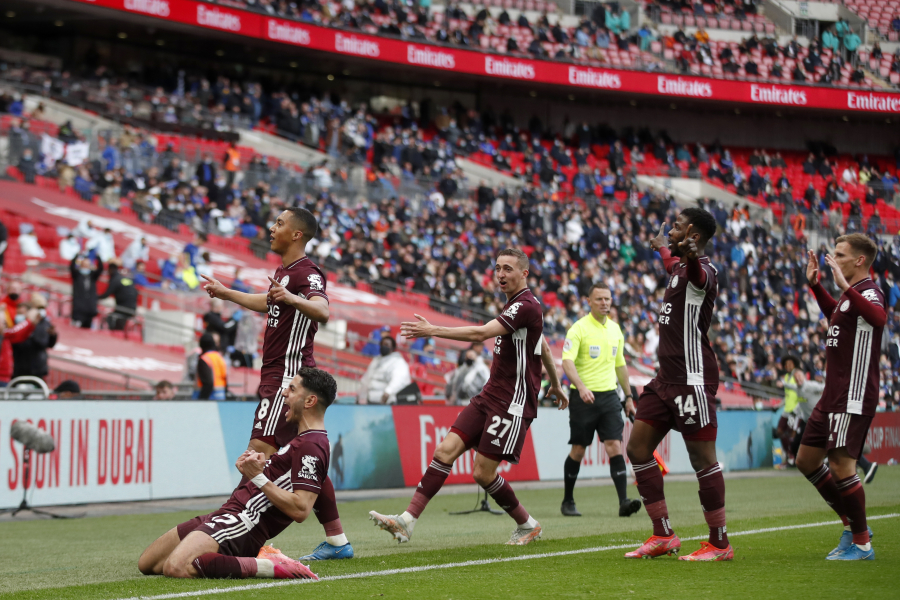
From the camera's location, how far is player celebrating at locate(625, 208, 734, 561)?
292 inches

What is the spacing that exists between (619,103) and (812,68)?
8495 mm

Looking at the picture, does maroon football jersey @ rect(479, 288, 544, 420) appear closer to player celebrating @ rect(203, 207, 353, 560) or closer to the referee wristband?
player celebrating @ rect(203, 207, 353, 560)

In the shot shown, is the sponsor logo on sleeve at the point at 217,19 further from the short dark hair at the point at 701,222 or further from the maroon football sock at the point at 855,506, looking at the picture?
the maroon football sock at the point at 855,506

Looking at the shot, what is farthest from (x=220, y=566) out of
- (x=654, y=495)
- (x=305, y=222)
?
(x=654, y=495)

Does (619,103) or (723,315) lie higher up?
(619,103)

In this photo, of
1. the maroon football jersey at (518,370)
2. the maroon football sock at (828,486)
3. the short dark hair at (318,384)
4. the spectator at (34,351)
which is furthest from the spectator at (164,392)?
the maroon football sock at (828,486)

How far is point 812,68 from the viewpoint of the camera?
153ft

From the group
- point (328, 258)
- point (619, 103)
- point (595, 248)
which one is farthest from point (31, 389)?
point (619, 103)

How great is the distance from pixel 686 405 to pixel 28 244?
1701 cm

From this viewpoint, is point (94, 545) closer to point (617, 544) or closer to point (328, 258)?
point (617, 544)

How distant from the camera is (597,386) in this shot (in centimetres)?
1212

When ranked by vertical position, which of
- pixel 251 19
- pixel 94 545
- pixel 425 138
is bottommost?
pixel 94 545

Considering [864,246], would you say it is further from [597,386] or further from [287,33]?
[287,33]

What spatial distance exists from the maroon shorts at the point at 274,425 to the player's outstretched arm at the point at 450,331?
3.20 feet
